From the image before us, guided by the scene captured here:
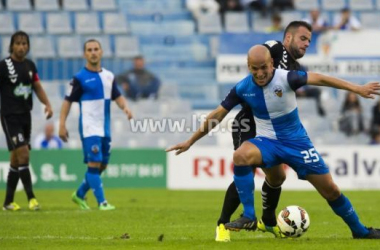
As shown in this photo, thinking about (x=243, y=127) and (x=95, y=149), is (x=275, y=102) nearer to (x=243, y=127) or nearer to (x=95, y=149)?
(x=243, y=127)

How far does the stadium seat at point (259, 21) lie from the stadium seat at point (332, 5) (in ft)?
5.75

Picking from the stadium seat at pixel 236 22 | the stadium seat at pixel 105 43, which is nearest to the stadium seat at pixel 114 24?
the stadium seat at pixel 105 43

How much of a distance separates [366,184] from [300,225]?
12.2 metres

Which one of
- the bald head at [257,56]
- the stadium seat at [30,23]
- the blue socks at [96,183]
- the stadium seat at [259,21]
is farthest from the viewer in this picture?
the stadium seat at [259,21]

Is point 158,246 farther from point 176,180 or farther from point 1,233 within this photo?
point 176,180

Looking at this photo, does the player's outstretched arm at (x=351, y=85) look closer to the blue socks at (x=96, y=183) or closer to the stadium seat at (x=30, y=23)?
the blue socks at (x=96, y=183)

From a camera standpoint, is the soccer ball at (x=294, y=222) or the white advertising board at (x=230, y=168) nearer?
the soccer ball at (x=294, y=222)

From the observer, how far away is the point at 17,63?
49.9ft

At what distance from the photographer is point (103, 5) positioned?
87.7ft

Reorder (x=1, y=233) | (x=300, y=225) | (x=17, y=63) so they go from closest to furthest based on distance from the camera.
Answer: (x=300, y=225)
(x=1, y=233)
(x=17, y=63)

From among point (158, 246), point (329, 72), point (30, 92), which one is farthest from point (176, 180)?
point (158, 246)

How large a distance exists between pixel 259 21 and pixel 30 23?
638 cm

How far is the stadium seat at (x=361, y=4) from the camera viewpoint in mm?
28406

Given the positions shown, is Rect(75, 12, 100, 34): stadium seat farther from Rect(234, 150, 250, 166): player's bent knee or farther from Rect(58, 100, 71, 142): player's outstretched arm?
Rect(234, 150, 250, 166): player's bent knee
